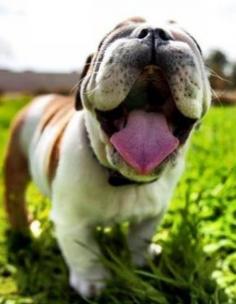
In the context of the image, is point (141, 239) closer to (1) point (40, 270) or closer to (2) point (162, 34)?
(1) point (40, 270)

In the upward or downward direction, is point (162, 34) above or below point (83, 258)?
above

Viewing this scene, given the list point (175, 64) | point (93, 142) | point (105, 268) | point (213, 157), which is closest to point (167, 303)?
point (105, 268)

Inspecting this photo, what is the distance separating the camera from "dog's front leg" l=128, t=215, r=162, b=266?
3510mm

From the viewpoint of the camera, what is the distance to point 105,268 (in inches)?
132

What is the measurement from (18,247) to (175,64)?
190cm

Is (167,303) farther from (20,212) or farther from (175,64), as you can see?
(20,212)

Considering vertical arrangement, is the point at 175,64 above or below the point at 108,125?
above

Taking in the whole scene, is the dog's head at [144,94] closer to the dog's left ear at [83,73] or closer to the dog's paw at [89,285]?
the dog's left ear at [83,73]

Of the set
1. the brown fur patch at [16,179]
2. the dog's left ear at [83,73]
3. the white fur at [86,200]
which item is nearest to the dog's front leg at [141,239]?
the white fur at [86,200]

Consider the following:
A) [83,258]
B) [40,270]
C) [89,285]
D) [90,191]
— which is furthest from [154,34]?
[40,270]

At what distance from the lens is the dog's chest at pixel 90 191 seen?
3129 mm

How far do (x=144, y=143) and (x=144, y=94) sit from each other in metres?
0.21

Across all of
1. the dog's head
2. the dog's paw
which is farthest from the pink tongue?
the dog's paw

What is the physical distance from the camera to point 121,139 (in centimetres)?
275
